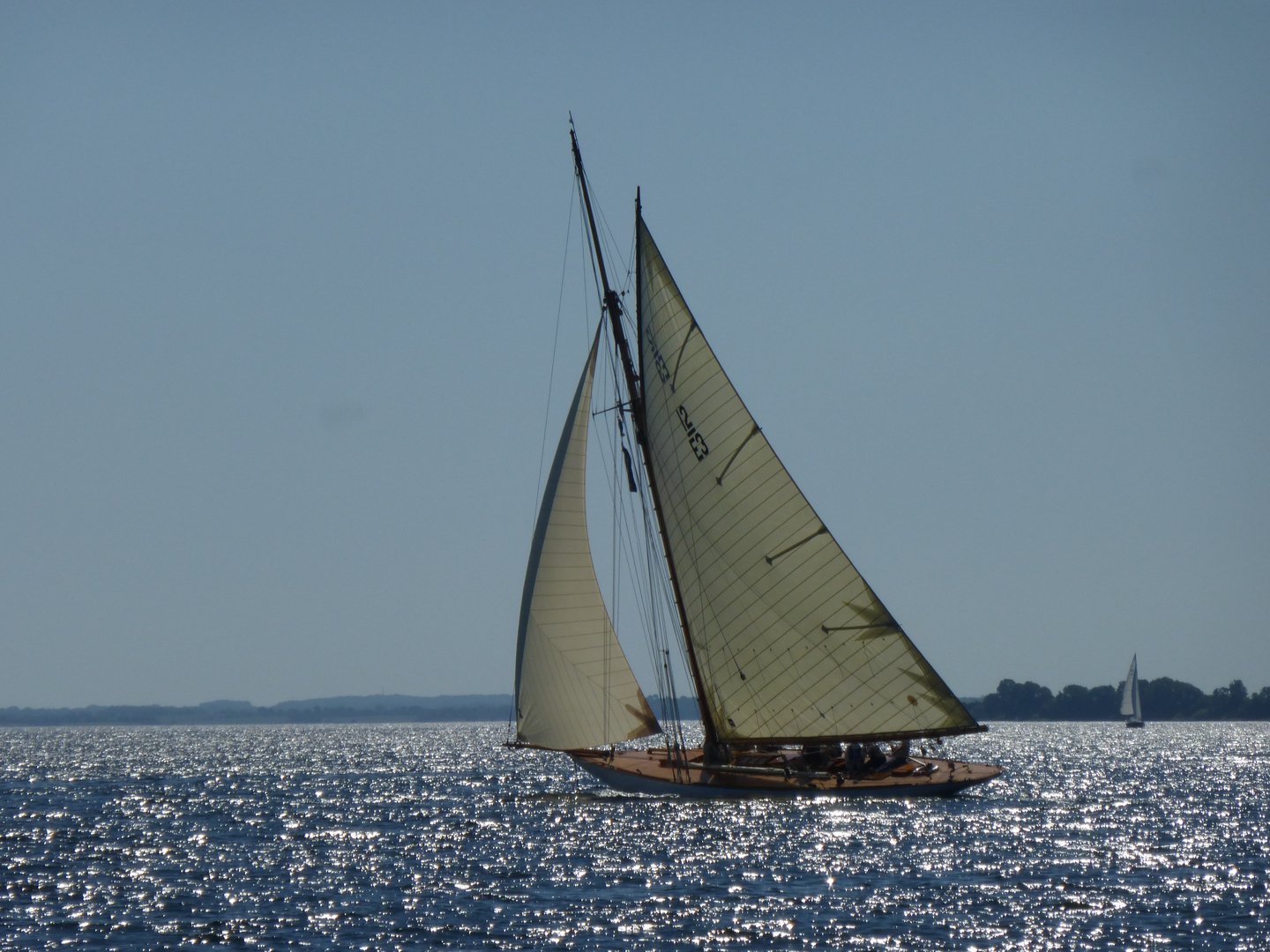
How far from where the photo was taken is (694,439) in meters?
43.6

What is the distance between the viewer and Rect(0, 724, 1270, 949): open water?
1054 inches

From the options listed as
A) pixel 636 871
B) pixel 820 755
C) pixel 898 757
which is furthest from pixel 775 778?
pixel 636 871

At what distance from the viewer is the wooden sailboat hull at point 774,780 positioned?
Result: 44.8 metres

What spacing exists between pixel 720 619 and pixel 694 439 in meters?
5.61

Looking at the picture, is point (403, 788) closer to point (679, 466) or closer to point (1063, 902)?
point (679, 466)

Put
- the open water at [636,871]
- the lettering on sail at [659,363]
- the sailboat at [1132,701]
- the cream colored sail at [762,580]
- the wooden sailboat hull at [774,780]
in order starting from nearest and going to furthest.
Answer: the open water at [636,871] → the cream colored sail at [762,580] → the lettering on sail at [659,363] → the wooden sailboat hull at [774,780] → the sailboat at [1132,701]

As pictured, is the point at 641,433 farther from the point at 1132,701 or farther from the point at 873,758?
the point at 1132,701

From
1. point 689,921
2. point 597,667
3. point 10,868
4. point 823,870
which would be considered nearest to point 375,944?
point 689,921

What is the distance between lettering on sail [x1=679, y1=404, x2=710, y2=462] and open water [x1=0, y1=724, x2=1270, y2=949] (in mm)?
11142

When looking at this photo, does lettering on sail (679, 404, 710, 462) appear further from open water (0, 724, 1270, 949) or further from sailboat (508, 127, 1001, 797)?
open water (0, 724, 1270, 949)

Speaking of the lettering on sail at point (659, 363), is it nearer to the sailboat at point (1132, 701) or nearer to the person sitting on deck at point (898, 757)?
the person sitting on deck at point (898, 757)

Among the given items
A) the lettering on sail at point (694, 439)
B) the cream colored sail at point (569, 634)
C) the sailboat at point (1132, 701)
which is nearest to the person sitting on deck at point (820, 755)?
the cream colored sail at point (569, 634)

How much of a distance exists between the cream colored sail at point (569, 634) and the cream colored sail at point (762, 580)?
2.92 m

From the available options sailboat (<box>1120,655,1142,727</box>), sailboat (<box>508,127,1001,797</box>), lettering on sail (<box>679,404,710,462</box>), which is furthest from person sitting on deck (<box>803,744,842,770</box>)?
sailboat (<box>1120,655,1142,727</box>)
